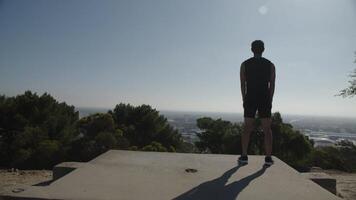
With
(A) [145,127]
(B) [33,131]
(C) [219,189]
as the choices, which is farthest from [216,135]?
(C) [219,189]

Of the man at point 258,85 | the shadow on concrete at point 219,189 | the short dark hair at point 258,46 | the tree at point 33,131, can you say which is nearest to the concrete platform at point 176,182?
the shadow on concrete at point 219,189

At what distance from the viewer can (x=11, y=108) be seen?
14.3 meters

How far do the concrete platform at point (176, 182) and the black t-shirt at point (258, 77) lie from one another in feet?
2.68

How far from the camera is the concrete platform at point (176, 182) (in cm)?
280

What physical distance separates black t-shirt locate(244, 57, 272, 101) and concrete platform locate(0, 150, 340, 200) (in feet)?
2.68

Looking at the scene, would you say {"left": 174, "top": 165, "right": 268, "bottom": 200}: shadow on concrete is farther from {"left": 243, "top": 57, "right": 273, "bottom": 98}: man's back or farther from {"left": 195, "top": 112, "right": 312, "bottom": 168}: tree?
{"left": 195, "top": 112, "right": 312, "bottom": 168}: tree

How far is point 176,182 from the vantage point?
10.8ft

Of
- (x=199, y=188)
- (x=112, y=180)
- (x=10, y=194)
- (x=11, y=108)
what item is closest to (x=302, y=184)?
(x=199, y=188)

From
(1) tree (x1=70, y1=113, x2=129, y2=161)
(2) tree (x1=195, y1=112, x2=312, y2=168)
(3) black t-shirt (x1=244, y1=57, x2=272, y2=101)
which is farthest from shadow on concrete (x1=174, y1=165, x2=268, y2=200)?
(2) tree (x1=195, y1=112, x2=312, y2=168)

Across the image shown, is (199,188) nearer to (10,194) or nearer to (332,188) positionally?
(10,194)

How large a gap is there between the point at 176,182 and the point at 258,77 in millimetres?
1685

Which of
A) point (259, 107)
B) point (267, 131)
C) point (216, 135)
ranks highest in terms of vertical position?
point (259, 107)

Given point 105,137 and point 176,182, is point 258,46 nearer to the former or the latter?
point 176,182

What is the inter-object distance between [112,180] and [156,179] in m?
0.39
